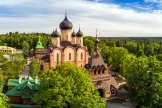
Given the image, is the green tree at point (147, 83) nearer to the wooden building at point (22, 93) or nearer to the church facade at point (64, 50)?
the wooden building at point (22, 93)

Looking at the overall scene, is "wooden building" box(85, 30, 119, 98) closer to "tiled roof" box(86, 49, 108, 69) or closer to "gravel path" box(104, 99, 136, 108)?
"tiled roof" box(86, 49, 108, 69)

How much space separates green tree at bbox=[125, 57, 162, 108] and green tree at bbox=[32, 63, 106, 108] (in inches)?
228

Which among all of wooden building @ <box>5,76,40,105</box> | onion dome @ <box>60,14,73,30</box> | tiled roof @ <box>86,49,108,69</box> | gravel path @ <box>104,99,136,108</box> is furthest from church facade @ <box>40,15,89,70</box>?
gravel path @ <box>104,99,136,108</box>

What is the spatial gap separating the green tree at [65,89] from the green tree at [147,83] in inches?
228

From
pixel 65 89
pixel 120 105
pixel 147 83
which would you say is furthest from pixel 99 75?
pixel 65 89

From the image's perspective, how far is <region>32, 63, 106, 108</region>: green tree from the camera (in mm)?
12692

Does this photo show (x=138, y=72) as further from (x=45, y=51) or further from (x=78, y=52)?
(x=45, y=51)

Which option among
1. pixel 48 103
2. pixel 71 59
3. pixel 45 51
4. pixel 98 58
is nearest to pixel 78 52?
pixel 71 59

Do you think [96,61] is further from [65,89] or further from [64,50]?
[64,50]

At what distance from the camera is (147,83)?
17.1 metres

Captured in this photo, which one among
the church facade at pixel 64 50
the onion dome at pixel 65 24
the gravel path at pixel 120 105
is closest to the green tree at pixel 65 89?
the gravel path at pixel 120 105

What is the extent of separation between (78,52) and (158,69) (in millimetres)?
15759

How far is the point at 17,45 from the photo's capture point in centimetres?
7100

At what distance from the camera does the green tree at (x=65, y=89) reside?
12.7 metres
